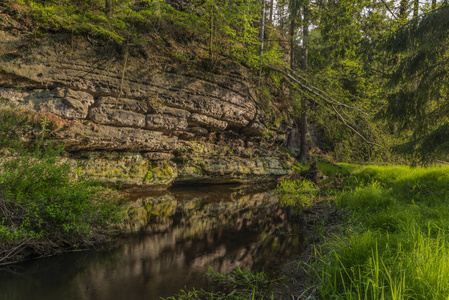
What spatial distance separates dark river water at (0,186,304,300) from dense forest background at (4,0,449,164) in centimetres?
486

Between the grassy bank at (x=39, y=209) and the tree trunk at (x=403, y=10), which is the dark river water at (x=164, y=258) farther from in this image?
the tree trunk at (x=403, y=10)

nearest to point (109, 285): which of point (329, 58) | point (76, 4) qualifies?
point (76, 4)

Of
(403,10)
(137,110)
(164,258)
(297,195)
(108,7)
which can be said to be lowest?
(164,258)

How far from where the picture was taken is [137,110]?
35.7 feet

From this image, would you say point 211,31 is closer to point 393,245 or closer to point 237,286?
point 237,286

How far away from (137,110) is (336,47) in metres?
11.9

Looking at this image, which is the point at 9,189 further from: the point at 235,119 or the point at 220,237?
the point at 235,119

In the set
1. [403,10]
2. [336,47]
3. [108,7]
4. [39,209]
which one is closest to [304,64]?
[336,47]

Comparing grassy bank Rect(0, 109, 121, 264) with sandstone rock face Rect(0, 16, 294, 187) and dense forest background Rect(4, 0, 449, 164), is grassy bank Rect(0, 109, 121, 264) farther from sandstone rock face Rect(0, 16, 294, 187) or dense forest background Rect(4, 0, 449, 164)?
dense forest background Rect(4, 0, 449, 164)

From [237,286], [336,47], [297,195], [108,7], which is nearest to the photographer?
[237,286]

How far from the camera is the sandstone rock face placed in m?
8.92

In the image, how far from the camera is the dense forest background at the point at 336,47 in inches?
284

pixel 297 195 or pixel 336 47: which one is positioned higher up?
pixel 336 47

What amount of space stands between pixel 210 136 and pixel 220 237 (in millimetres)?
7931
